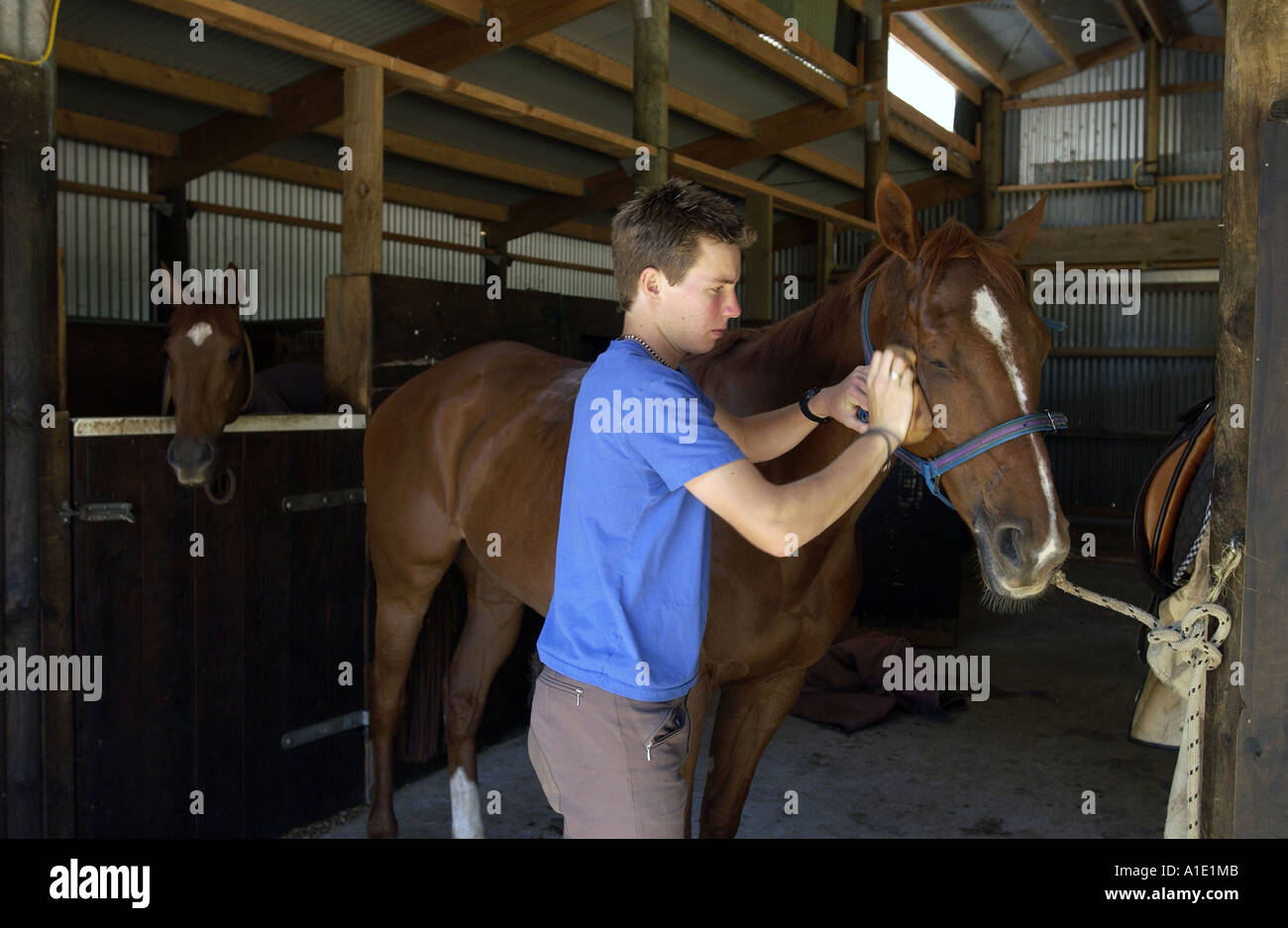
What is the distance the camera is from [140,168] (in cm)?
765

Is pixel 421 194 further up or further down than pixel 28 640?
further up

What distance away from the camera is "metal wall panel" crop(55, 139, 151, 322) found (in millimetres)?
7262

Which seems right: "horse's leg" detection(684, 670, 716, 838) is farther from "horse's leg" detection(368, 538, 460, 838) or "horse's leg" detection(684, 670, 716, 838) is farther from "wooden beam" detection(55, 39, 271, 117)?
"wooden beam" detection(55, 39, 271, 117)

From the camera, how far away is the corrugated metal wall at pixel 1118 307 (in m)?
11.9

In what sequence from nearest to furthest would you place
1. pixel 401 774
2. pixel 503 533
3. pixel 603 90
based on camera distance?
pixel 503 533, pixel 401 774, pixel 603 90

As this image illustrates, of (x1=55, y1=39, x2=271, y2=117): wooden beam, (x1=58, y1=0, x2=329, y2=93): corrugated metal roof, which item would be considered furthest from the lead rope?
(x1=55, y1=39, x2=271, y2=117): wooden beam

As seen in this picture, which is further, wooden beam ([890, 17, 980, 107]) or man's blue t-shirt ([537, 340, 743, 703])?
wooden beam ([890, 17, 980, 107])

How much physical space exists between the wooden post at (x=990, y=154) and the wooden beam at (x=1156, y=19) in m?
1.89

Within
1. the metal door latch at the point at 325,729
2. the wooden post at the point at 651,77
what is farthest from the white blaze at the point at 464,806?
the wooden post at the point at 651,77

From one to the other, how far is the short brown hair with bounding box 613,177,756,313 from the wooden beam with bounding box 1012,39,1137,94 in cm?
1289

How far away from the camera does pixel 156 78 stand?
5.71 meters

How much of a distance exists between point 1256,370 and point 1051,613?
6.27 metres
